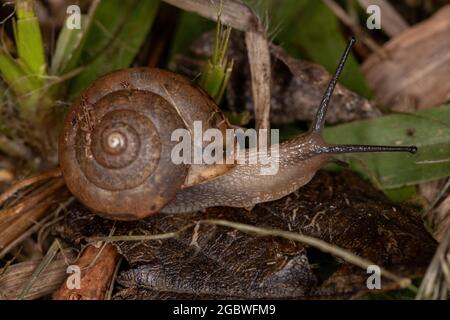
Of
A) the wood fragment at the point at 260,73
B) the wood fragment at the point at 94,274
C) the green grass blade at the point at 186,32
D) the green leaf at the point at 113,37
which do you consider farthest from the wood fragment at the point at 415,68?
the wood fragment at the point at 94,274

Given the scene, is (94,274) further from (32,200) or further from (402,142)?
(402,142)

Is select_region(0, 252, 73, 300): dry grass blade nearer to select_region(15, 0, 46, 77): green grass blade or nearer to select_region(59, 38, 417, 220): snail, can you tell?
select_region(59, 38, 417, 220): snail

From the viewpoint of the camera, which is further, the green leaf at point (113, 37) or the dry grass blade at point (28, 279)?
the green leaf at point (113, 37)

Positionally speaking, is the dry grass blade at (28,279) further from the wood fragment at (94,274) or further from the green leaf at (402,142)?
the green leaf at (402,142)

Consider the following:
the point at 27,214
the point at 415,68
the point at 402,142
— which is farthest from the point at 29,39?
the point at 415,68

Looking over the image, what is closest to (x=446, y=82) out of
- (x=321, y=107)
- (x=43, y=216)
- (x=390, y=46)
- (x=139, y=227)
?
(x=390, y=46)

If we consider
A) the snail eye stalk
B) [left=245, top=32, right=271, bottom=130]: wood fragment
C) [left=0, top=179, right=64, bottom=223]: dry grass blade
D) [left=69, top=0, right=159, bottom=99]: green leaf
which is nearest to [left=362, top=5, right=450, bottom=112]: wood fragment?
the snail eye stalk
